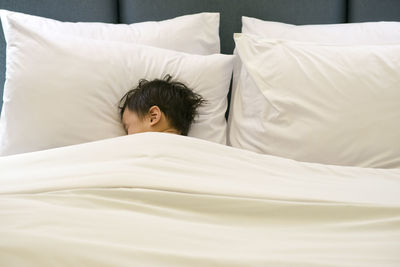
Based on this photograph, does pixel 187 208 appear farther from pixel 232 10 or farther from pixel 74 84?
pixel 232 10

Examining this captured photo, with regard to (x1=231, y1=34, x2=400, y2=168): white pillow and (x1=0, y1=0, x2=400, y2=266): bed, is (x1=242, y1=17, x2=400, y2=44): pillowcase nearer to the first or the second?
(x1=0, y1=0, x2=400, y2=266): bed

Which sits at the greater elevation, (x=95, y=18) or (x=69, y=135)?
(x=95, y=18)

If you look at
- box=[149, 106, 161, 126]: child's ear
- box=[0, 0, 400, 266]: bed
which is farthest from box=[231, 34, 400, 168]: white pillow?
box=[149, 106, 161, 126]: child's ear

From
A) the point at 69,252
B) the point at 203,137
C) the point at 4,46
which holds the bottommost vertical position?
the point at 203,137

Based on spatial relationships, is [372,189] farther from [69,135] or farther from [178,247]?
[69,135]

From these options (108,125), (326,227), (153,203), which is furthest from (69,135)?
(326,227)

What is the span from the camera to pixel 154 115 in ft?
5.11

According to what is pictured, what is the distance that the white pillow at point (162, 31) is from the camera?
166cm

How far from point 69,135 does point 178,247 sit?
0.72 m

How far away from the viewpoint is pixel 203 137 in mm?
A: 1593

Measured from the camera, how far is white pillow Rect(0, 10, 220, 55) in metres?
1.66

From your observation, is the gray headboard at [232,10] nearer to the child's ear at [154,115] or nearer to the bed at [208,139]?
the bed at [208,139]

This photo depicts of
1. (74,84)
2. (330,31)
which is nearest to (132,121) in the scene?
(74,84)

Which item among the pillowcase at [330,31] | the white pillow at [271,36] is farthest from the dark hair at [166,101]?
the pillowcase at [330,31]
